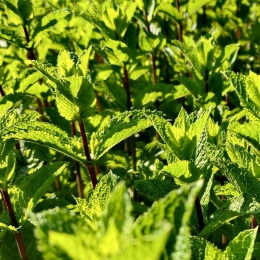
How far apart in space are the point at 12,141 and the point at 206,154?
0.58 meters

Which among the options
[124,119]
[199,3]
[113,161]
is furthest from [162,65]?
[124,119]

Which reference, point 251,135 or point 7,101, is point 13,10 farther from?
point 251,135

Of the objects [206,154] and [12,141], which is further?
[12,141]

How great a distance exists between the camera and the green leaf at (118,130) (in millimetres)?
1340

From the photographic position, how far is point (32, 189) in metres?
1.43

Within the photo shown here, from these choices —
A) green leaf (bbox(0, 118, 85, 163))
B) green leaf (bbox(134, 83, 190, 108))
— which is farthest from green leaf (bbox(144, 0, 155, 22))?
green leaf (bbox(0, 118, 85, 163))

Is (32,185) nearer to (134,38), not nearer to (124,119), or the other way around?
(124,119)

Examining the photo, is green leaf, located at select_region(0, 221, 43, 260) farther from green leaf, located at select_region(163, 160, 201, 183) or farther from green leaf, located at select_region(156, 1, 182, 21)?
green leaf, located at select_region(156, 1, 182, 21)

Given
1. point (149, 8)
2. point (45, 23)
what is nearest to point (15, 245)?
point (45, 23)

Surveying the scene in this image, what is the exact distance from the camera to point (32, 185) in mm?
1438

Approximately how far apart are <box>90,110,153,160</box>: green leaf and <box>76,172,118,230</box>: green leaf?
0.21m

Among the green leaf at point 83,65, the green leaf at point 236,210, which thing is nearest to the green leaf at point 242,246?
the green leaf at point 236,210

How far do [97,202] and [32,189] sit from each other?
0.40 meters

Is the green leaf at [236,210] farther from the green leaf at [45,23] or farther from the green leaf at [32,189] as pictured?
the green leaf at [45,23]
